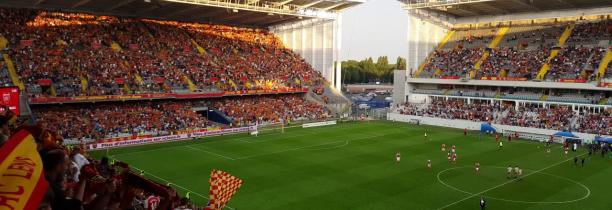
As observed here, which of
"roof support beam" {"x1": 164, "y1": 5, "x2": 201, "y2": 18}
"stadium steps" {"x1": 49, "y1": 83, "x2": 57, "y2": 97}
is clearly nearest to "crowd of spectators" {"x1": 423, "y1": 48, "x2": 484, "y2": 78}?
"roof support beam" {"x1": 164, "y1": 5, "x2": 201, "y2": 18}

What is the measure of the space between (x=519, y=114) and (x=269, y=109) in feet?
88.2

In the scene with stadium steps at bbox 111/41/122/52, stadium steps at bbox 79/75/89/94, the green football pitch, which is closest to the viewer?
the green football pitch

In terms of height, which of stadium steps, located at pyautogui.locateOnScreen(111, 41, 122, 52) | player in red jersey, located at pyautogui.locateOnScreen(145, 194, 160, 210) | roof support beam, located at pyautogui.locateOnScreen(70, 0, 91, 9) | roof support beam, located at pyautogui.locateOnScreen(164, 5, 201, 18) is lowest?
player in red jersey, located at pyautogui.locateOnScreen(145, 194, 160, 210)

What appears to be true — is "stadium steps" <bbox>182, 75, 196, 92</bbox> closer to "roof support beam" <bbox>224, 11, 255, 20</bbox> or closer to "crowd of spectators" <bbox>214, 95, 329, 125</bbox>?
"crowd of spectators" <bbox>214, 95, 329, 125</bbox>

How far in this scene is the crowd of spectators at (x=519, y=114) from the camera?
4466cm

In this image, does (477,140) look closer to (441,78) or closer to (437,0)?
(441,78)

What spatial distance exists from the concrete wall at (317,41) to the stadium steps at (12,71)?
120ft

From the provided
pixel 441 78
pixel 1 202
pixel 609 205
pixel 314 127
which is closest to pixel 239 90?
pixel 314 127

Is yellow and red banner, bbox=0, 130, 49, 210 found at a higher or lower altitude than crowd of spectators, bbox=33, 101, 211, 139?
higher

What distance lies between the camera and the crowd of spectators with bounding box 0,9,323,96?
4331cm

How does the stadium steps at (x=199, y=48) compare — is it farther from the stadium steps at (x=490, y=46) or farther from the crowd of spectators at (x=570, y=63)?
the crowd of spectators at (x=570, y=63)

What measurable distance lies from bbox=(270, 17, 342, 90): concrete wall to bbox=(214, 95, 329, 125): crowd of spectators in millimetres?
8883

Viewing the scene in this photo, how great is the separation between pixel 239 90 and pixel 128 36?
13493mm

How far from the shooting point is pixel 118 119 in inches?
1676
